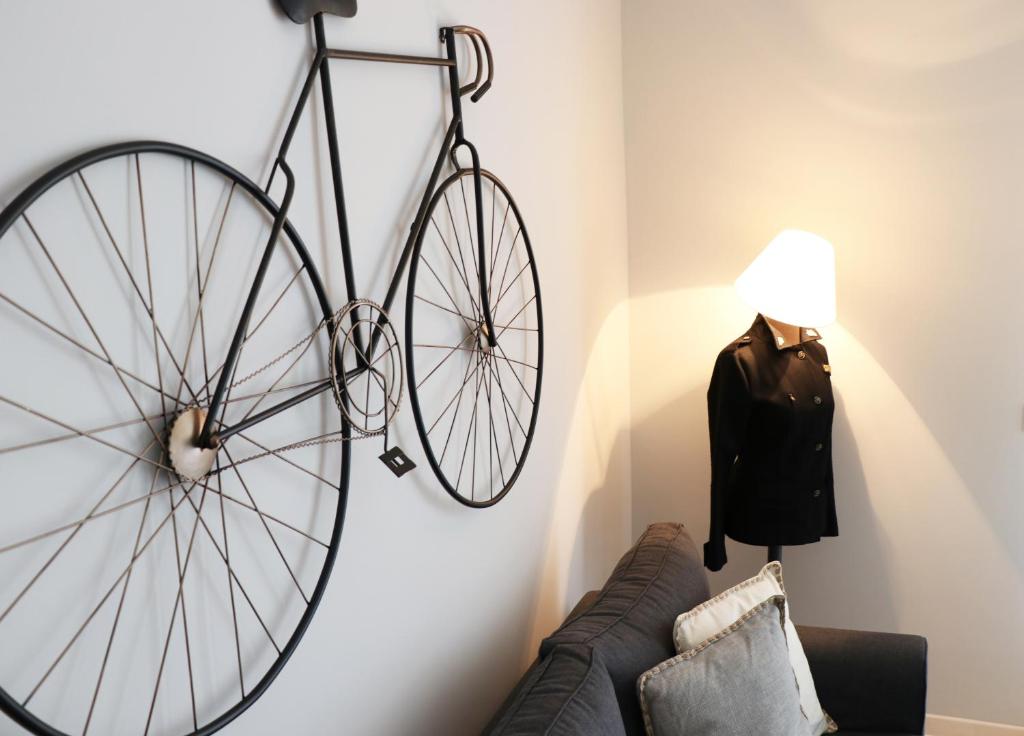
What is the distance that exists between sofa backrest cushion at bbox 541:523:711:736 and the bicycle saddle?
1104 millimetres

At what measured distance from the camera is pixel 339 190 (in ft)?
4.13

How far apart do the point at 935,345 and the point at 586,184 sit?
1146 millimetres

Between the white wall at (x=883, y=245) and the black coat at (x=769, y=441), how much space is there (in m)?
0.24

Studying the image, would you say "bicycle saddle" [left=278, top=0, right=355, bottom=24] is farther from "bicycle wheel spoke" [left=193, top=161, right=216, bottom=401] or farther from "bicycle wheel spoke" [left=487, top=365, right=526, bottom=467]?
"bicycle wheel spoke" [left=487, top=365, right=526, bottom=467]

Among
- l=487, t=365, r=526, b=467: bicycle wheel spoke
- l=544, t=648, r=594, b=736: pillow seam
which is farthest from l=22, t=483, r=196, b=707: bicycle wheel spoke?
l=487, t=365, r=526, b=467: bicycle wheel spoke

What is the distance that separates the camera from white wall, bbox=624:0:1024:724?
253 cm

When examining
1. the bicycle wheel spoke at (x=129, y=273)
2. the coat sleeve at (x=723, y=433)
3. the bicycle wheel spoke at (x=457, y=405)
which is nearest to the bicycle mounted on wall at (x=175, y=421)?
the bicycle wheel spoke at (x=129, y=273)

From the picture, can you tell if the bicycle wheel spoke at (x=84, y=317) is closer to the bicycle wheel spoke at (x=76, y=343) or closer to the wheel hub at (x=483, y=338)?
the bicycle wheel spoke at (x=76, y=343)

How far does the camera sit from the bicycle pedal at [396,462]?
1.38 metres

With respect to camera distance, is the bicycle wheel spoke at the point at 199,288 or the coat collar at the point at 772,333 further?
the coat collar at the point at 772,333

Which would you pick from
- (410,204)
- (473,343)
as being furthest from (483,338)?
(410,204)

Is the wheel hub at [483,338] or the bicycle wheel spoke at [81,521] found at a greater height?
the wheel hub at [483,338]

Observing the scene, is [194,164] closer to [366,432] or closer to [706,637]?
[366,432]

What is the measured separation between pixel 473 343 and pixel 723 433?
110 centimetres
